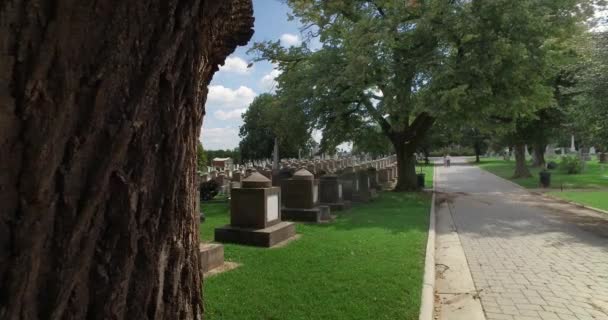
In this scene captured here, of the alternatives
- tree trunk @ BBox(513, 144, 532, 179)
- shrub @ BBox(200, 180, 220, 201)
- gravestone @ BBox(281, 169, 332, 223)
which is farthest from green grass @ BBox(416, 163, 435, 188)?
gravestone @ BBox(281, 169, 332, 223)

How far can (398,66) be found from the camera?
16469mm

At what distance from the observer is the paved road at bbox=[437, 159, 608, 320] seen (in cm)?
525

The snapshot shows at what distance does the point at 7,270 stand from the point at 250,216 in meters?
6.68

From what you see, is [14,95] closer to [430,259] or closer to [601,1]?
[430,259]

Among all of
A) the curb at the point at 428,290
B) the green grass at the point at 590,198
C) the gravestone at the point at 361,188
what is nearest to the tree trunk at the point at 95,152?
the curb at the point at 428,290

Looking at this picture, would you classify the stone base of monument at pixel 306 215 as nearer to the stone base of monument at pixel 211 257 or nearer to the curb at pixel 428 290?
the curb at pixel 428 290

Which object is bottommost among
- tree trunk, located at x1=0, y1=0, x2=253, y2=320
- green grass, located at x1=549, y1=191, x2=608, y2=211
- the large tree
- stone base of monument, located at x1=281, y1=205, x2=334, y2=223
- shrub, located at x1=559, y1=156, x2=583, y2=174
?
green grass, located at x1=549, y1=191, x2=608, y2=211

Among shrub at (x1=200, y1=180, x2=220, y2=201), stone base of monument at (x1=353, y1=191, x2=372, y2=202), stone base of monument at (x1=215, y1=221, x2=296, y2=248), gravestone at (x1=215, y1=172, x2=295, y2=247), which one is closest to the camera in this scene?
stone base of monument at (x1=215, y1=221, x2=296, y2=248)

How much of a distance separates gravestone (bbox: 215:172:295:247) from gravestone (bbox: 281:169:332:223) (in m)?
2.31

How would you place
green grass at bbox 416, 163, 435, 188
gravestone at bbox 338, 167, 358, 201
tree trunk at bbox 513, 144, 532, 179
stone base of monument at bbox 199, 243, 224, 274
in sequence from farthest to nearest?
tree trunk at bbox 513, 144, 532, 179, green grass at bbox 416, 163, 435, 188, gravestone at bbox 338, 167, 358, 201, stone base of monument at bbox 199, 243, 224, 274

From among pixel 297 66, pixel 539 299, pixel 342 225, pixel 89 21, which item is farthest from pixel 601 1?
pixel 89 21

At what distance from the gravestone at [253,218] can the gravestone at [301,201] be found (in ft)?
7.59

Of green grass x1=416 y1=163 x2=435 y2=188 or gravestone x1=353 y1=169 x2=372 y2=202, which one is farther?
green grass x1=416 y1=163 x2=435 y2=188

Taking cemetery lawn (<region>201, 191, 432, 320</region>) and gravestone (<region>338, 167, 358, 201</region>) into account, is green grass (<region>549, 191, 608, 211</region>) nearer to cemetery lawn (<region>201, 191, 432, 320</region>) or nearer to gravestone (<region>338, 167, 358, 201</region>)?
gravestone (<region>338, 167, 358, 201</region>)
